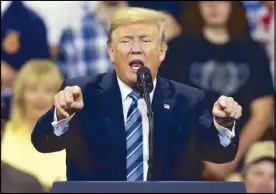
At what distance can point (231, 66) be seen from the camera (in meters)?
7.71

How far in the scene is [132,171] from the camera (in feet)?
15.3

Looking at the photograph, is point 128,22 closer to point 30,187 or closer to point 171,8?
point 171,8

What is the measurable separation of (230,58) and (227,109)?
377cm

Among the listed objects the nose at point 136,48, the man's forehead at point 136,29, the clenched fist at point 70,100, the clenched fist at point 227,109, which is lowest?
the clenched fist at point 227,109

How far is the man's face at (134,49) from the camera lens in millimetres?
4926

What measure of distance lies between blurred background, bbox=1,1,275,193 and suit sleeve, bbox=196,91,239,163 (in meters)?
2.65

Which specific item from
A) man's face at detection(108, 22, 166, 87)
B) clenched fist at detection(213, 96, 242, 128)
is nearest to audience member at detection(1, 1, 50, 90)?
man's face at detection(108, 22, 166, 87)

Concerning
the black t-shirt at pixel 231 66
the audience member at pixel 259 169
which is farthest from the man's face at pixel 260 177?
the black t-shirt at pixel 231 66

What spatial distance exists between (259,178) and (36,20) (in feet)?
8.11

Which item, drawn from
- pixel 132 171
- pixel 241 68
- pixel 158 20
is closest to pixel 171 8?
pixel 241 68

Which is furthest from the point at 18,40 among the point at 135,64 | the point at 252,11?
the point at 135,64

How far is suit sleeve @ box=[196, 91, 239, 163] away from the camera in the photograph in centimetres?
457

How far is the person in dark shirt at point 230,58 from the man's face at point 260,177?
0.18m

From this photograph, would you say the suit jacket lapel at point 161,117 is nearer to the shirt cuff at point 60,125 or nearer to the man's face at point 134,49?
the man's face at point 134,49
